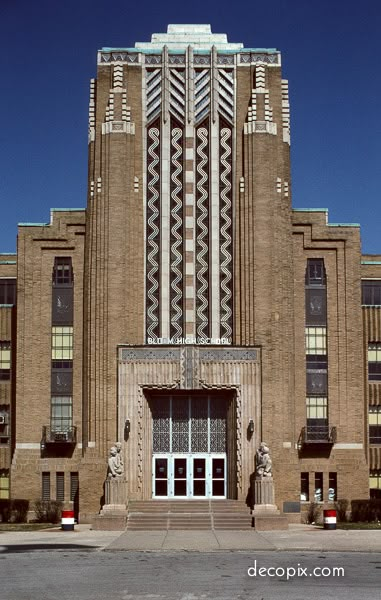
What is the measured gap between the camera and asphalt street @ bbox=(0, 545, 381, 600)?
24078 millimetres

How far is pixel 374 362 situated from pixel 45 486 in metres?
18.2

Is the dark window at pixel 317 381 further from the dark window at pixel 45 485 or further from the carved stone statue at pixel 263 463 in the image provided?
the dark window at pixel 45 485

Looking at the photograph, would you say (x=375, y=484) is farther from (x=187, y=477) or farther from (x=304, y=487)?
(x=187, y=477)

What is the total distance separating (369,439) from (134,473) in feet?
43.5

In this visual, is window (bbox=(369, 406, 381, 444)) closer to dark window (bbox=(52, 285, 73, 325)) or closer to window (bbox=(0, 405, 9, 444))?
dark window (bbox=(52, 285, 73, 325))

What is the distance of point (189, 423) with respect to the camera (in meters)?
53.1

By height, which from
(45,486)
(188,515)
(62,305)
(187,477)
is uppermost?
(62,305)

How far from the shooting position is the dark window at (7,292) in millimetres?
58781

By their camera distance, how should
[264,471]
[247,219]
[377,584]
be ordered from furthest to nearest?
1. [247,219]
2. [264,471]
3. [377,584]

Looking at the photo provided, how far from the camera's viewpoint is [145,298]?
176ft

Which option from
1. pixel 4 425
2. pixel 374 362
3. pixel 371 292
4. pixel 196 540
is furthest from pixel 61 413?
pixel 371 292

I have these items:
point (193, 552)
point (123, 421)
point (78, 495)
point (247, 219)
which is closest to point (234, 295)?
point (247, 219)

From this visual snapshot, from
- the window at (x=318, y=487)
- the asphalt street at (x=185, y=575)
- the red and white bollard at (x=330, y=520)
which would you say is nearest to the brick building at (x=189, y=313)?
the window at (x=318, y=487)

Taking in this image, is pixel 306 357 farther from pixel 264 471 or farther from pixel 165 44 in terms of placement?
pixel 165 44
